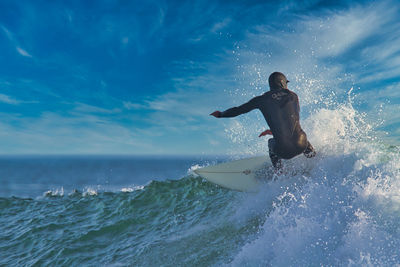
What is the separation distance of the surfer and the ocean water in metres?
0.65

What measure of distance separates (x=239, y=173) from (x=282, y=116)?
2.51 meters

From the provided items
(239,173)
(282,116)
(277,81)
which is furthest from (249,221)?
(277,81)

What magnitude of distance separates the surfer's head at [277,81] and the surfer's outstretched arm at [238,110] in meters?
0.40

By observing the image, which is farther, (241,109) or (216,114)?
(216,114)

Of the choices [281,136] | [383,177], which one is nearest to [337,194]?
[383,177]

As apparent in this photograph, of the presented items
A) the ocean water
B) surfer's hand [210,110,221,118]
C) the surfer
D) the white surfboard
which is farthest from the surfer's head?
the white surfboard

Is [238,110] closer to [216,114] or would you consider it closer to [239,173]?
[216,114]

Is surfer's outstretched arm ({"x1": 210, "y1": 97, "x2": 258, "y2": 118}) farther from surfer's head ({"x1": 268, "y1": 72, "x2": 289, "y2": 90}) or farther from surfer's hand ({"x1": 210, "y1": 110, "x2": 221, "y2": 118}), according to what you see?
surfer's head ({"x1": 268, "y1": 72, "x2": 289, "y2": 90})

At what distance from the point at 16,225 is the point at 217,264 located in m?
8.19

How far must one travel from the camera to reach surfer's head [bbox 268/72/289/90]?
15.9 ft

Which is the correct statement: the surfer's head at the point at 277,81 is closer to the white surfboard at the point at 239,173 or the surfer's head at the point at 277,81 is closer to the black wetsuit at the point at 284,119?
the black wetsuit at the point at 284,119

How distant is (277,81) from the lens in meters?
4.84

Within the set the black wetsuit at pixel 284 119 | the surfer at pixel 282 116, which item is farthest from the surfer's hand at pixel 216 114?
the black wetsuit at pixel 284 119

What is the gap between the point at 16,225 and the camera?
8617 millimetres
